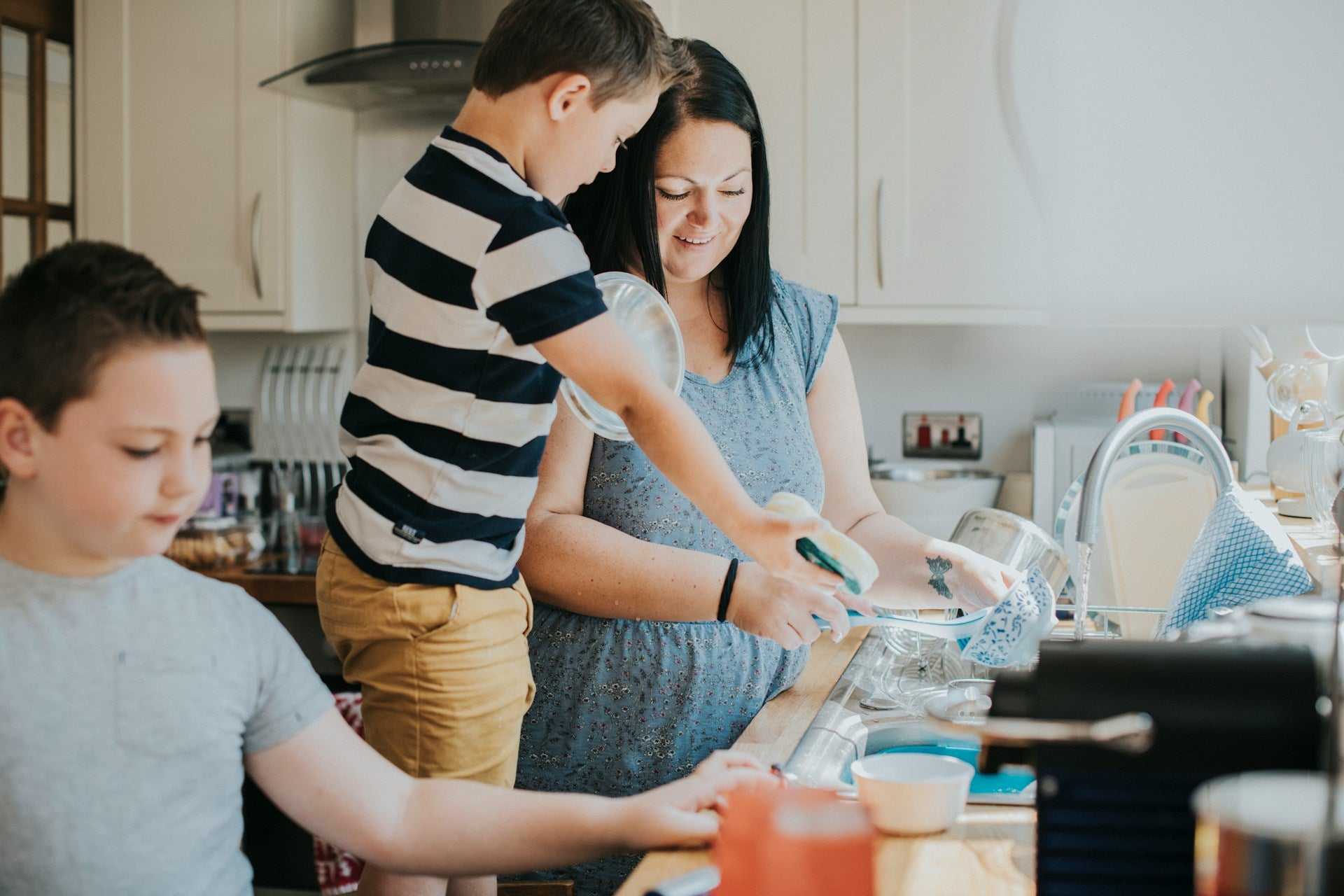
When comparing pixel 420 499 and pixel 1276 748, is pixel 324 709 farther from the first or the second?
pixel 1276 748

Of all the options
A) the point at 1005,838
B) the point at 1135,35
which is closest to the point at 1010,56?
the point at 1135,35

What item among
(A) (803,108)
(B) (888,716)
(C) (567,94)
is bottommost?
(B) (888,716)

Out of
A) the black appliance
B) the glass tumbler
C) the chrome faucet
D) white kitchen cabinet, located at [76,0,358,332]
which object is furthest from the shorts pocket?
white kitchen cabinet, located at [76,0,358,332]

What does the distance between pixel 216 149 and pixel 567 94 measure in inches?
83.3

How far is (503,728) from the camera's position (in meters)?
1.18

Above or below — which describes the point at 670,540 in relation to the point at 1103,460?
below

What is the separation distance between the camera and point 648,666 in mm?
1306

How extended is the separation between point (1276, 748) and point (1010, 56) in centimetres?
36

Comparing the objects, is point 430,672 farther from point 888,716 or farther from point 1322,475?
point 1322,475

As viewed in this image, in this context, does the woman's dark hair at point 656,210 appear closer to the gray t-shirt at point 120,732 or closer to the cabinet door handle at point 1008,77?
the gray t-shirt at point 120,732

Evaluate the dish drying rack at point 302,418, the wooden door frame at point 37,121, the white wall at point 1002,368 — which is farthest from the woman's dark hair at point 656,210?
the wooden door frame at point 37,121

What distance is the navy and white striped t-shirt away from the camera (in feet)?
3.41

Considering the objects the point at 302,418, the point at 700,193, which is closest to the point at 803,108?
the point at 700,193

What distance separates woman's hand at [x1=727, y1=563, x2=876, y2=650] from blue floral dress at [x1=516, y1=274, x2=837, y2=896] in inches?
4.5
